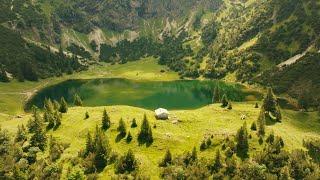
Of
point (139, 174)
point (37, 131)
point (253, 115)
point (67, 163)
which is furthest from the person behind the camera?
point (253, 115)

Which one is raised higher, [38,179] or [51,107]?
[51,107]

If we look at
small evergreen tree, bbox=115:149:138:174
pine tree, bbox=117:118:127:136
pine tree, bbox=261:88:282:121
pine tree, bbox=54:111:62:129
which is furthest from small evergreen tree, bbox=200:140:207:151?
pine tree, bbox=54:111:62:129

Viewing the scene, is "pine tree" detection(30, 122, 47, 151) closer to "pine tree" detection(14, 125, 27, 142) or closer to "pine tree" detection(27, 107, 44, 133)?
"pine tree" detection(27, 107, 44, 133)

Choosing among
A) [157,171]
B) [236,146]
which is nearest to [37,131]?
[157,171]

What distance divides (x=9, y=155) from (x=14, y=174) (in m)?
11.9

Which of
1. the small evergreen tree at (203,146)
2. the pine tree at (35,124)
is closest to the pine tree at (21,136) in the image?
the pine tree at (35,124)

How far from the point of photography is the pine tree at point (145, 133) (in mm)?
128500

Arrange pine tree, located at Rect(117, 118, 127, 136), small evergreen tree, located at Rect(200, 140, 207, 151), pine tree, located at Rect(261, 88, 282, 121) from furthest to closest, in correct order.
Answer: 1. pine tree, located at Rect(261, 88, 282, 121)
2. pine tree, located at Rect(117, 118, 127, 136)
3. small evergreen tree, located at Rect(200, 140, 207, 151)

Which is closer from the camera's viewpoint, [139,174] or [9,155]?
[139,174]

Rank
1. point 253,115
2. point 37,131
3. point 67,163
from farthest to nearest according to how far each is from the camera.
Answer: point 253,115
point 37,131
point 67,163

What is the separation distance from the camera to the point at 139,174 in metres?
113

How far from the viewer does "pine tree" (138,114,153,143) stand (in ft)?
422

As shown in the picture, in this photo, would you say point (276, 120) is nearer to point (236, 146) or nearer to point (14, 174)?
point (236, 146)

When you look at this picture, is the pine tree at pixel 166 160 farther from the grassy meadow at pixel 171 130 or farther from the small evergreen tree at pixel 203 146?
the small evergreen tree at pixel 203 146
